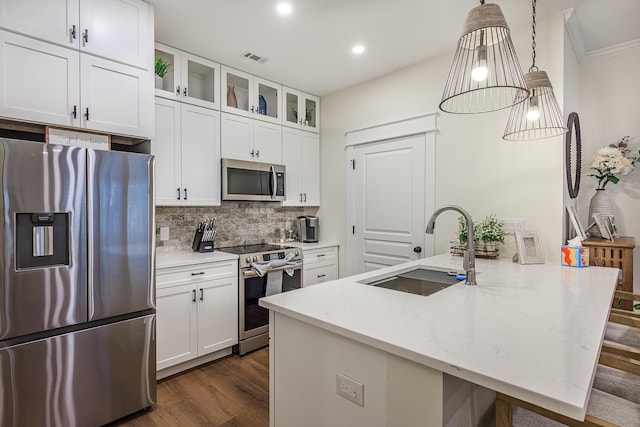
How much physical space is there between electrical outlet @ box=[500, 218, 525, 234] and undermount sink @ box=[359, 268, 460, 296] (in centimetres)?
90

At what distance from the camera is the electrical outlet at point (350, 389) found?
115 centimetres

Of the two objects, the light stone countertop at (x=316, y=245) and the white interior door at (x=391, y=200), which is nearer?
the white interior door at (x=391, y=200)

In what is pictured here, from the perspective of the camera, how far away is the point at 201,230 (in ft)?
10.3

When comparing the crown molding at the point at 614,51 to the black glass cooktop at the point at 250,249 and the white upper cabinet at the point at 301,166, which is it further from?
the black glass cooktop at the point at 250,249

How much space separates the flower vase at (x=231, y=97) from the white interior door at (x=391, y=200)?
138 cm

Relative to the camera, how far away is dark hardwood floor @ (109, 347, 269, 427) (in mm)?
2123

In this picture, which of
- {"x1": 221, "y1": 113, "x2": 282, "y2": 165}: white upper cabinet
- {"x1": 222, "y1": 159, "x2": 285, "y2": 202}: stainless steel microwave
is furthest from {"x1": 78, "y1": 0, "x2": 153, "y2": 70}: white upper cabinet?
{"x1": 222, "y1": 159, "x2": 285, "y2": 202}: stainless steel microwave

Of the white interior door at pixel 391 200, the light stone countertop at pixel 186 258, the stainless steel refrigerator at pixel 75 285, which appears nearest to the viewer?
the stainless steel refrigerator at pixel 75 285

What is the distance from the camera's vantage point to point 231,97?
332 cm

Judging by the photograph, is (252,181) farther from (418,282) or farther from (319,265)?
(418,282)

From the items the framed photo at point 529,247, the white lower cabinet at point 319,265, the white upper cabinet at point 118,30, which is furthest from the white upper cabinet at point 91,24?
the framed photo at point 529,247

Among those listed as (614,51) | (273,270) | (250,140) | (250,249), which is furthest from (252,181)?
(614,51)

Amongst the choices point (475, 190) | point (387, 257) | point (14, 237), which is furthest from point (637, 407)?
point (14, 237)

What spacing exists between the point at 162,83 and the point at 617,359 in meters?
3.37
